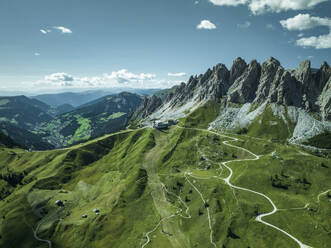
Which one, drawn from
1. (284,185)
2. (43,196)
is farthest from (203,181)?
(43,196)

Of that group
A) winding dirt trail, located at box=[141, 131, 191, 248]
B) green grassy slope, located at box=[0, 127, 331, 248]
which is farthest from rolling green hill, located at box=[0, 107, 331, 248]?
winding dirt trail, located at box=[141, 131, 191, 248]

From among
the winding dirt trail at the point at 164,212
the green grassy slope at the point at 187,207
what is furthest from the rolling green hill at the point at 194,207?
the winding dirt trail at the point at 164,212

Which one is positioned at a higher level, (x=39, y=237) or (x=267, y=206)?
(x=267, y=206)

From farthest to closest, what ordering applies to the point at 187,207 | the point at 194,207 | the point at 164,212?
1. the point at 164,212
2. the point at 187,207
3. the point at 194,207

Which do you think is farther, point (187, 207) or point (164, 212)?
point (164, 212)

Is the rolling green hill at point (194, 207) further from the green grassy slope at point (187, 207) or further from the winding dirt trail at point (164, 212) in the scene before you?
the winding dirt trail at point (164, 212)

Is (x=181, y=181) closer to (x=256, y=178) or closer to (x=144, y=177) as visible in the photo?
(x=144, y=177)

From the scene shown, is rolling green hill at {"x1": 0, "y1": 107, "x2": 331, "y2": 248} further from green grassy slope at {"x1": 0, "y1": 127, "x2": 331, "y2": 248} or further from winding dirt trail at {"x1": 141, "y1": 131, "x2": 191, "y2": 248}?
winding dirt trail at {"x1": 141, "y1": 131, "x2": 191, "y2": 248}

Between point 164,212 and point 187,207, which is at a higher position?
point 187,207

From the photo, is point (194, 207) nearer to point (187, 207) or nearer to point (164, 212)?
point (187, 207)

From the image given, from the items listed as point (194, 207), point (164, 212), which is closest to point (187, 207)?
point (194, 207)

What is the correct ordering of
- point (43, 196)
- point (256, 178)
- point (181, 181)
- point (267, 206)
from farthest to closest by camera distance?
1. point (43, 196)
2. point (181, 181)
3. point (256, 178)
4. point (267, 206)
